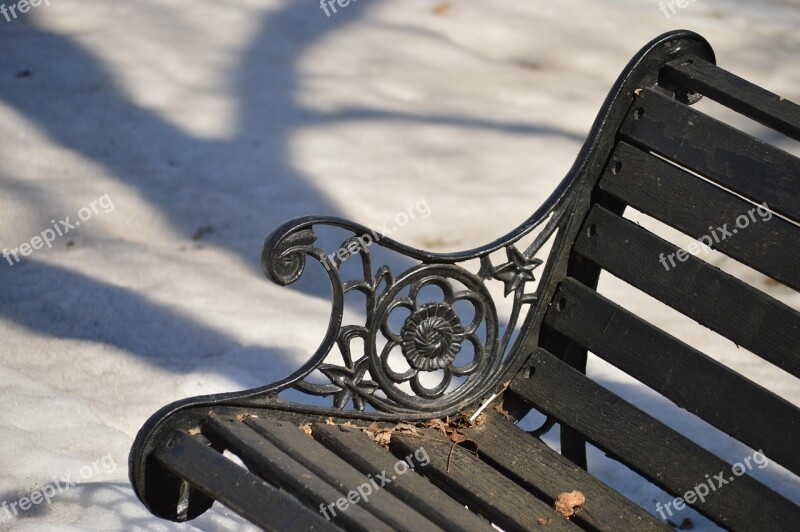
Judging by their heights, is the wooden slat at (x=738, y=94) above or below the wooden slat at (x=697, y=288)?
above

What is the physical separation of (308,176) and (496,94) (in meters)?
1.14

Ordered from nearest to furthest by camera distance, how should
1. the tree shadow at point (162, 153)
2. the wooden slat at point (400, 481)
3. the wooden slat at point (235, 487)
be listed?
the wooden slat at point (235, 487) < the wooden slat at point (400, 481) < the tree shadow at point (162, 153)

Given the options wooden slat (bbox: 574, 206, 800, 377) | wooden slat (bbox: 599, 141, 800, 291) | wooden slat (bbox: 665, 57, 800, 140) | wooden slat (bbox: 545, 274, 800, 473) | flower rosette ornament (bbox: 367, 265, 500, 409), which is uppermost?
wooden slat (bbox: 665, 57, 800, 140)

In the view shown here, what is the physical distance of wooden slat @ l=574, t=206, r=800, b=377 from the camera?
81.3 inches

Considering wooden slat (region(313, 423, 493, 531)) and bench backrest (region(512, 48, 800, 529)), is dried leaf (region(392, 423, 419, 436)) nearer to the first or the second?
wooden slat (region(313, 423, 493, 531))

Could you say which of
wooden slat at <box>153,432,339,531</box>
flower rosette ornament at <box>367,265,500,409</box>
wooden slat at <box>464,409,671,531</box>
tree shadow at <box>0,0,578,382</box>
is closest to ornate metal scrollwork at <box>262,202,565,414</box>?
flower rosette ornament at <box>367,265,500,409</box>

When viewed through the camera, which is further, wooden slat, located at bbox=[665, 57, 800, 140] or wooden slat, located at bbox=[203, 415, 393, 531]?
wooden slat, located at bbox=[665, 57, 800, 140]

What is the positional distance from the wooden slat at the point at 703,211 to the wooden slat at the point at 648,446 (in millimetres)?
288

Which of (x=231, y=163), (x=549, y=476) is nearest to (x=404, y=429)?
(x=549, y=476)

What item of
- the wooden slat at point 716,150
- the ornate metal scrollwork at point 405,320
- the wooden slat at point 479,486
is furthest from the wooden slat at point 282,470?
the wooden slat at point 716,150

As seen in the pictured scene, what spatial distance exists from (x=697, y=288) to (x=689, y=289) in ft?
0.06

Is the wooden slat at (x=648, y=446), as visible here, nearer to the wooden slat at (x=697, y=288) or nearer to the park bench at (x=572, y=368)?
the park bench at (x=572, y=368)

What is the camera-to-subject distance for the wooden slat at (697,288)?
2064 millimetres

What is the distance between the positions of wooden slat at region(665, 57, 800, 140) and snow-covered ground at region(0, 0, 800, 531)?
3.99 ft
